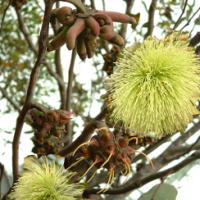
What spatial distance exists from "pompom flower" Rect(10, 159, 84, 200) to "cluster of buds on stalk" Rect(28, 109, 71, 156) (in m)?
0.09

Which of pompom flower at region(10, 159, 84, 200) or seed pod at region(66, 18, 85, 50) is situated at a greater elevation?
seed pod at region(66, 18, 85, 50)

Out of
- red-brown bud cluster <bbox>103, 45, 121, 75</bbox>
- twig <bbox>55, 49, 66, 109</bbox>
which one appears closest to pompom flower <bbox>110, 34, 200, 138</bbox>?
red-brown bud cluster <bbox>103, 45, 121, 75</bbox>

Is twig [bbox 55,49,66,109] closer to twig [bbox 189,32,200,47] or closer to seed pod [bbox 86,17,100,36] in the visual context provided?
twig [bbox 189,32,200,47]

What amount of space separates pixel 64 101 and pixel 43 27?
3.07 feet

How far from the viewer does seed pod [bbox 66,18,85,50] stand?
2.81ft

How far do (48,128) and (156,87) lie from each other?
0.25 m

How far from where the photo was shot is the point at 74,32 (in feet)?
2.88

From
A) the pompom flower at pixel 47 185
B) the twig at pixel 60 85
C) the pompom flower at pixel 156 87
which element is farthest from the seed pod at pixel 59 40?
the twig at pixel 60 85

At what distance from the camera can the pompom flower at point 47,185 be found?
0.98 m

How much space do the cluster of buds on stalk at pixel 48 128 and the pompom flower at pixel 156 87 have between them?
12cm

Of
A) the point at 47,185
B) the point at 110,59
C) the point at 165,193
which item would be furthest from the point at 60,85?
the point at 47,185

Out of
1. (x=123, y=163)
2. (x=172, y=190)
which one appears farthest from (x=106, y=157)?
(x=172, y=190)

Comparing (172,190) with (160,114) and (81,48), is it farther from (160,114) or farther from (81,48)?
(81,48)

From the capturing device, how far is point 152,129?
95cm
